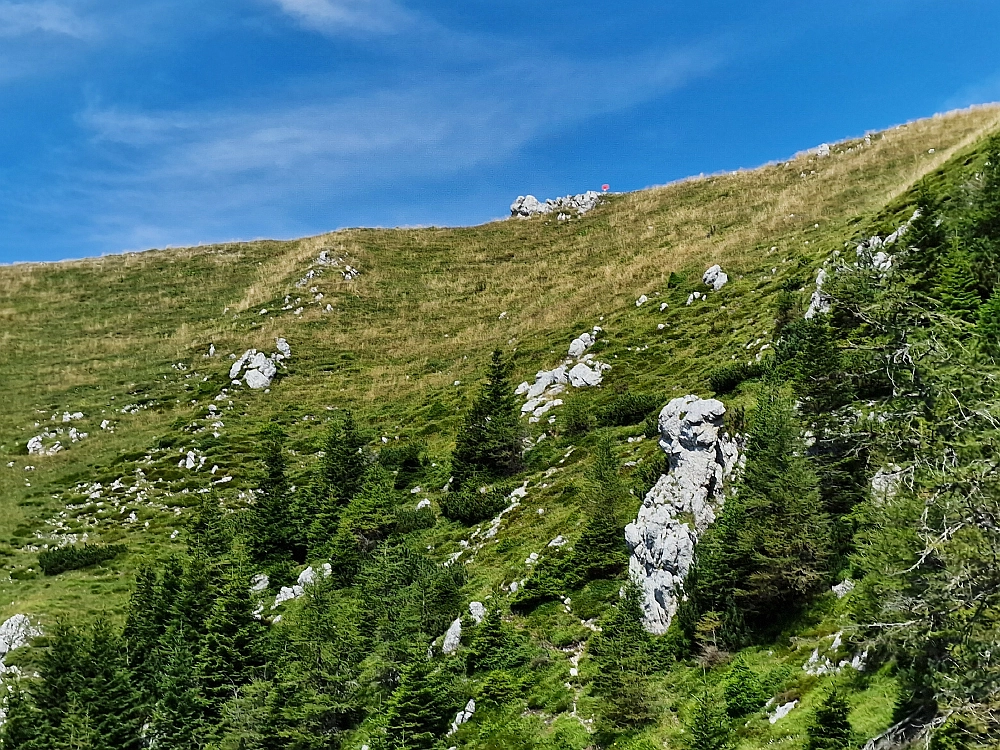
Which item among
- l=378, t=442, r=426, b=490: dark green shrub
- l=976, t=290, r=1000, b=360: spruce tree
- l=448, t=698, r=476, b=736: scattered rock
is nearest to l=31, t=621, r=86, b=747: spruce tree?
l=448, t=698, r=476, b=736: scattered rock

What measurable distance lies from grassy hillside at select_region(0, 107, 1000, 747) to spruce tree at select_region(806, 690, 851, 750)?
123 centimetres

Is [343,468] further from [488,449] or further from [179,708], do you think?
[179,708]

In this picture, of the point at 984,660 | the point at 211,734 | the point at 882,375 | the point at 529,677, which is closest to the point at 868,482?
the point at 882,375

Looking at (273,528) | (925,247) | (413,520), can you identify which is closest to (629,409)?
(413,520)

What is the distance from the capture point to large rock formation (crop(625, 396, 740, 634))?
20.2 m

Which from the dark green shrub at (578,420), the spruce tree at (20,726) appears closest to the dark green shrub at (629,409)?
the dark green shrub at (578,420)

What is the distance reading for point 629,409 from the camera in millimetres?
34344

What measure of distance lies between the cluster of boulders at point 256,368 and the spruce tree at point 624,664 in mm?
47010

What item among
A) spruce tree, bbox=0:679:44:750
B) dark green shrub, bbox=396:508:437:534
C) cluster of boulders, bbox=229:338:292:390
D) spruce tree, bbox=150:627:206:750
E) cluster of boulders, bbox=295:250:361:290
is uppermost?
cluster of boulders, bbox=295:250:361:290

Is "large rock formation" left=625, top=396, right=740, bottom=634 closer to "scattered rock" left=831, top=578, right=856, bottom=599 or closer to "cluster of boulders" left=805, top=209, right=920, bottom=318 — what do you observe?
"scattered rock" left=831, top=578, right=856, bottom=599

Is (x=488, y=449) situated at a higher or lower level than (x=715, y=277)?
lower

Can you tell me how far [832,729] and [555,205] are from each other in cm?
9352

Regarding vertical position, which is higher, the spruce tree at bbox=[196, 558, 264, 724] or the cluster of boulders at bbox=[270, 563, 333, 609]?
the cluster of boulders at bbox=[270, 563, 333, 609]

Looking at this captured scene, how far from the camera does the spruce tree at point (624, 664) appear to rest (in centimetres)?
1648
